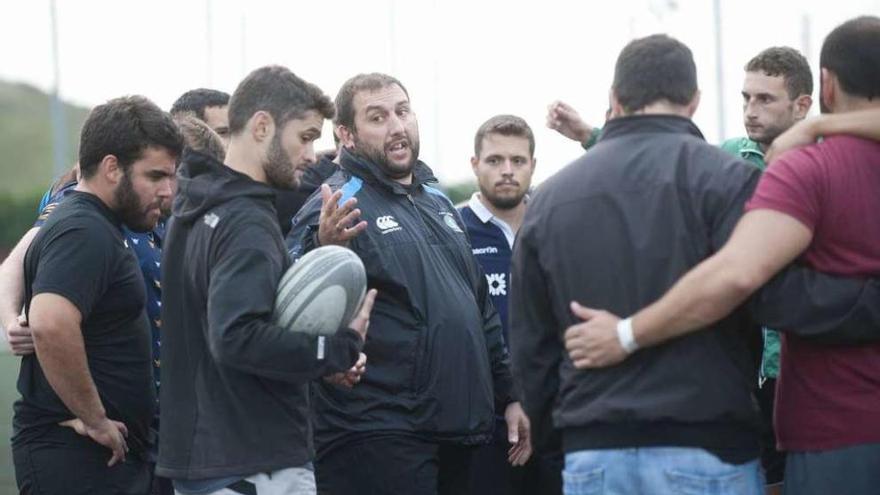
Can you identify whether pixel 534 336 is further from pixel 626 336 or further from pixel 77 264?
pixel 77 264

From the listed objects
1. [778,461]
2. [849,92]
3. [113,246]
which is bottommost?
[778,461]

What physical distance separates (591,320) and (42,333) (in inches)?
76.9

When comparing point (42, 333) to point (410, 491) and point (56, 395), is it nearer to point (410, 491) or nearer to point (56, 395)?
point (56, 395)

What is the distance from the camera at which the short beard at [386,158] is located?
19.4 feet

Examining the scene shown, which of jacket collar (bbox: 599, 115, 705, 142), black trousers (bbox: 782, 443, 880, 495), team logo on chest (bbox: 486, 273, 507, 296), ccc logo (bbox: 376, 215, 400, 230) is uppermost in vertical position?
jacket collar (bbox: 599, 115, 705, 142)

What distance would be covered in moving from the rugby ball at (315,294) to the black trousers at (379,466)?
117 cm

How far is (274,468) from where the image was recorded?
448cm

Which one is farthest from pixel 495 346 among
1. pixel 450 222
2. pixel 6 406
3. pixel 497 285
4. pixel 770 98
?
pixel 6 406

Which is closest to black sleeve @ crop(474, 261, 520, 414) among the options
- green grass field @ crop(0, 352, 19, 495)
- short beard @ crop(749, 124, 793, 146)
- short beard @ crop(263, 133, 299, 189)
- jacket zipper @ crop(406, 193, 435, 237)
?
jacket zipper @ crop(406, 193, 435, 237)

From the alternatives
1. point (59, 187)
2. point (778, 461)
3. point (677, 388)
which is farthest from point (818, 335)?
point (59, 187)

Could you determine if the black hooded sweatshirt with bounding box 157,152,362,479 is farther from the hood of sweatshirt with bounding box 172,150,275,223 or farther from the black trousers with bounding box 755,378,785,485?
the black trousers with bounding box 755,378,785,485

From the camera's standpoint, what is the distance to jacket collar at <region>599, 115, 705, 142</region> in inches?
168

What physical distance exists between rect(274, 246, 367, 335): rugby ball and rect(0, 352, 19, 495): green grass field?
4.07m

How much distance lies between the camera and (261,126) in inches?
186
